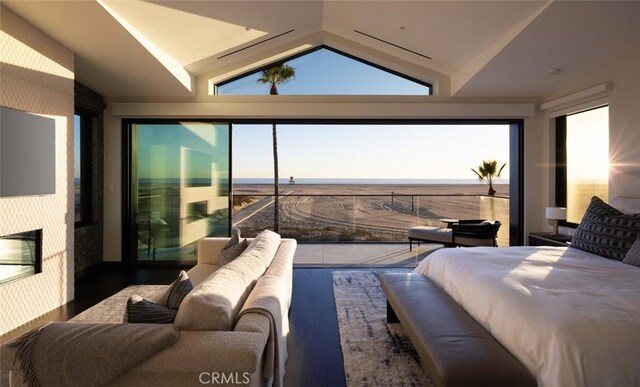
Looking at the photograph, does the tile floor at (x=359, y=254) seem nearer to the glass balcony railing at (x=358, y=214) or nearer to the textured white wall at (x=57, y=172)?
the glass balcony railing at (x=358, y=214)

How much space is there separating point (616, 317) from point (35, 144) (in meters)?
4.09

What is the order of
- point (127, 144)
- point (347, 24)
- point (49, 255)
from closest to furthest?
point (49, 255)
point (347, 24)
point (127, 144)

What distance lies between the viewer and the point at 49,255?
10.6 ft

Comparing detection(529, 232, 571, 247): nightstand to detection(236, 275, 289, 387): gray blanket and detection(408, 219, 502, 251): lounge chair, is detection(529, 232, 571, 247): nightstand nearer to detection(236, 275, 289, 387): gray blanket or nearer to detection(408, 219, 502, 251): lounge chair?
detection(408, 219, 502, 251): lounge chair

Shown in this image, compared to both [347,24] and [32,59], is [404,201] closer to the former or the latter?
[347,24]

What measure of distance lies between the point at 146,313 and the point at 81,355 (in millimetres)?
284

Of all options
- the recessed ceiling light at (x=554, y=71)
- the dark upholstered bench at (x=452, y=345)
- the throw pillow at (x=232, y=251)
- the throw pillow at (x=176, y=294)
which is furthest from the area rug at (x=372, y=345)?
the recessed ceiling light at (x=554, y=71)

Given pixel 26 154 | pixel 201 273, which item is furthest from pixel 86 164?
pixel 201 273

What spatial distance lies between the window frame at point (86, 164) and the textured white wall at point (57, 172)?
1350mm

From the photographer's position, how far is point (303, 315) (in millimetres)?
3227

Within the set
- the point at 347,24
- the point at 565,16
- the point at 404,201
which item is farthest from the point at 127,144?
the point at 404,201

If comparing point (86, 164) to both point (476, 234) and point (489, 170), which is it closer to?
point (476, 234)

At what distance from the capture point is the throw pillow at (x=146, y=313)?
1.46m

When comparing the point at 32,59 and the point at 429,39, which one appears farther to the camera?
the point at 429,39
